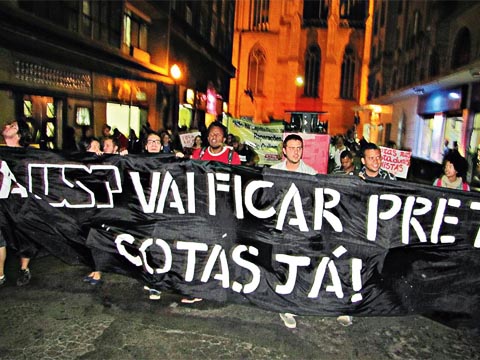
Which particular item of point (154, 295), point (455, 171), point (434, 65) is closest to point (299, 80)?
point (434, 65)

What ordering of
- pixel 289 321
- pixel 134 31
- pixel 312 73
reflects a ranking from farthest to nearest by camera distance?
pixel 312 73, pixel 134 31, pixel 289 321

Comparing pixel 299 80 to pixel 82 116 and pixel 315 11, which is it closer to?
pixel 315 11

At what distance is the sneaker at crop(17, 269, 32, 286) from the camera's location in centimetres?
490

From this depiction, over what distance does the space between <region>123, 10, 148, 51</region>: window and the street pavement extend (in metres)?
15.5

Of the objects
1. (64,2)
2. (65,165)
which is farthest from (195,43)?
(65,165)

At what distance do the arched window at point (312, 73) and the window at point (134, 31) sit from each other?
27854 millimetres

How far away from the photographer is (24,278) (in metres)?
4.94

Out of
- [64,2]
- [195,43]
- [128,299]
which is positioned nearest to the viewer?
[128,299]

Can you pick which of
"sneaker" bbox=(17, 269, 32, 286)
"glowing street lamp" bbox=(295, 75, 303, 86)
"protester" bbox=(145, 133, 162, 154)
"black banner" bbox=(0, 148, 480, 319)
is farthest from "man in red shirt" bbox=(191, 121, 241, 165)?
"glowing street lamp" bbox=(295, 75, 303, 86)

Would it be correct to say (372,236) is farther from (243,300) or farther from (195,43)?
(195,43)

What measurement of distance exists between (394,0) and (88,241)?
105 ft

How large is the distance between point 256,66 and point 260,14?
17.6 ft

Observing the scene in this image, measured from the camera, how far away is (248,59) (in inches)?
1810

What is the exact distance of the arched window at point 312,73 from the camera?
46156mm
